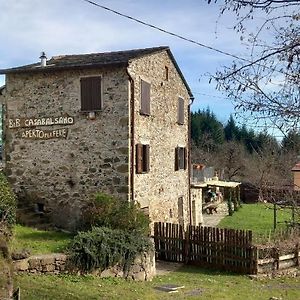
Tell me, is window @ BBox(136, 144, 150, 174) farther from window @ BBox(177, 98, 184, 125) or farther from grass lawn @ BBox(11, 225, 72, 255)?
window @ BBox(177, 98, 184, 125)

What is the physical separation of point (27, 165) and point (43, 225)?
2.45 m

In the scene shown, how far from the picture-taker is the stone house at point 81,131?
16.1 metres

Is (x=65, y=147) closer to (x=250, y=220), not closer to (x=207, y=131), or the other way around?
(x=250, y=220)

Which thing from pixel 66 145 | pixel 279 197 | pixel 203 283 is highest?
pixel 66 145

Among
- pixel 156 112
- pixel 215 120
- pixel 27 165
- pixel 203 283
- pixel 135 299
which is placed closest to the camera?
pixel 135 299

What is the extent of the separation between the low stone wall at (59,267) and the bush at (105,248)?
0.18 meters

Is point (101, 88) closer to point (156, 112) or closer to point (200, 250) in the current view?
point (156, 112)

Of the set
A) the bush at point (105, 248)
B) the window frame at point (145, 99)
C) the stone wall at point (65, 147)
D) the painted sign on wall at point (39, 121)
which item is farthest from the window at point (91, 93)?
the bush at point (105, 248)

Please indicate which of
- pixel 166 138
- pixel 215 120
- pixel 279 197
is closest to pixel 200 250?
pixel 166 138

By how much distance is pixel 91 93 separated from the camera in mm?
16375

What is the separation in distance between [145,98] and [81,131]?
2694 mm

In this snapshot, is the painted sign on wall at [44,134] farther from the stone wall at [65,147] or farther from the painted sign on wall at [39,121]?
the painted sign on wall at [39,121]

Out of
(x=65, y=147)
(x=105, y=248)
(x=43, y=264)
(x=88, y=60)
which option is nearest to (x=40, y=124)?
(x=65, y=147)

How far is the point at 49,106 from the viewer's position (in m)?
17.0
